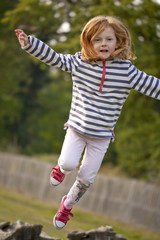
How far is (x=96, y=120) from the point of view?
14.5ft

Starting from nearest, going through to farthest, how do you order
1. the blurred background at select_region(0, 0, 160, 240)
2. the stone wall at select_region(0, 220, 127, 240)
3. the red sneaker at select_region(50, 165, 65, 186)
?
the red sneaker at select_region(50, 165, 65, 186) → the stone wall at select_region(0, 220, 127, 240) → the blurred background at select_region(0, 0, 160, 240)

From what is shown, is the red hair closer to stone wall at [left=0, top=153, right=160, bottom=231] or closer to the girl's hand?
the girl's hand

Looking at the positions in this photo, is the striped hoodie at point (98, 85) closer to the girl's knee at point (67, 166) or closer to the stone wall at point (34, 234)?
the girl's knee at point (67, 166)

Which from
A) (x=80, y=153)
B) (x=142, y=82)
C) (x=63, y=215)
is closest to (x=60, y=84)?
(x=63, y=215)

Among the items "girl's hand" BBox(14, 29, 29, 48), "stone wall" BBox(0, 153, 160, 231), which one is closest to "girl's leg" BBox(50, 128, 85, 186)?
"girl's hand" BBox(14, 29, 29, 48)

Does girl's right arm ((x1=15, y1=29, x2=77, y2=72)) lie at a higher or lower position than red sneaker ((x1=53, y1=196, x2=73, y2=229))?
higher

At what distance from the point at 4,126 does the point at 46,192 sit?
40.7 feet

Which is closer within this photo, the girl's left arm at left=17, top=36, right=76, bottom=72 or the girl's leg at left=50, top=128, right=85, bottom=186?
the girl's left arm at left=17, top=36, right=76, bottom=72

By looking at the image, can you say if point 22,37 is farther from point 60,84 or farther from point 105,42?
point 60,84

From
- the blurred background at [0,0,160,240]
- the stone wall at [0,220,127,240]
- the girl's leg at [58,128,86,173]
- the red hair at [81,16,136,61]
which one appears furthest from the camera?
the blurred background at [0,0,160,240]

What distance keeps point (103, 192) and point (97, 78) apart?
11.8 meters

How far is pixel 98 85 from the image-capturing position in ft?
14.4

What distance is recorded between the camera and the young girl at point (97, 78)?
4328mm

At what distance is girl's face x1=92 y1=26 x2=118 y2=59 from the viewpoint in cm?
431
